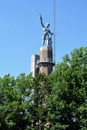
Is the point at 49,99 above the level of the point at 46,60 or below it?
below

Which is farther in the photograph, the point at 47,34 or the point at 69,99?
the point at 47,34

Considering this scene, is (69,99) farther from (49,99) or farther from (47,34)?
(47,34)

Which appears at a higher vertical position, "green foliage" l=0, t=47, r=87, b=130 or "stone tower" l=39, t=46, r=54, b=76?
"stone tower" l=39, t=46, r=54, b=76

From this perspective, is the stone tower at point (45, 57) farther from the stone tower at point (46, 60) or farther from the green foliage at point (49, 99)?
the green foliage at point (49, 99)

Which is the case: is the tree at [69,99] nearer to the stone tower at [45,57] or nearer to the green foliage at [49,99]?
the green foliage at [49,99]

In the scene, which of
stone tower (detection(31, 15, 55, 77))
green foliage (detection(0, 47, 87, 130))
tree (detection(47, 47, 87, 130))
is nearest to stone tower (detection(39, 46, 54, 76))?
stone tower (detection(31, 15, 55, 77))

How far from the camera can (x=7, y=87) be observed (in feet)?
143

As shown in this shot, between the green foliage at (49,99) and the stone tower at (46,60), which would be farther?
the stone tower at (46,60)

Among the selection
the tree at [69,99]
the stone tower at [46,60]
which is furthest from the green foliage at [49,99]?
the stone tower at [46,60]

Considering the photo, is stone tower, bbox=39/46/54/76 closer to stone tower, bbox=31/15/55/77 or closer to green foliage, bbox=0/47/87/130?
stone tower, bbox=31/15/55/77

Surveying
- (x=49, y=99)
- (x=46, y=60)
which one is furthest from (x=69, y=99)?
(x=46, y=60)

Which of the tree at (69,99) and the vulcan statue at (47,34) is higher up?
the vulcan statue at (47,34)

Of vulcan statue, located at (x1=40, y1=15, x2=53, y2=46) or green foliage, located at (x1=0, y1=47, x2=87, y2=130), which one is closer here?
green foliage, located at (x1=0, y1=47, x2=87, y2=130)

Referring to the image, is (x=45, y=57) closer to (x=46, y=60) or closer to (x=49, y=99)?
(x=46, y=60)
